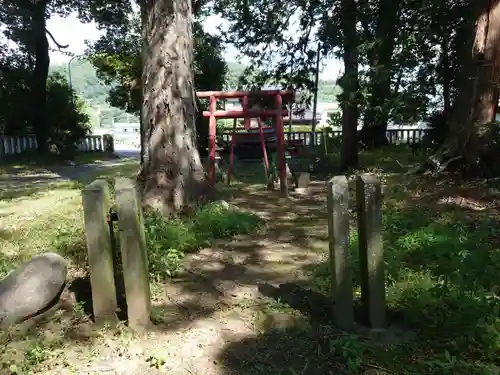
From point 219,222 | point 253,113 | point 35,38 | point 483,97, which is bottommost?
point 219,222

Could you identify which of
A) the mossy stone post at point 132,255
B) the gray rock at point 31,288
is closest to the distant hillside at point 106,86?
the mossy stone post at point 132,255

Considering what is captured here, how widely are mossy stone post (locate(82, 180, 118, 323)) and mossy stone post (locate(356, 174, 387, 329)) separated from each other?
1.68 meters

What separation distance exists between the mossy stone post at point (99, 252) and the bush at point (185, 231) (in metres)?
0.80

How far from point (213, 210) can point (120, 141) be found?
31.5 meters

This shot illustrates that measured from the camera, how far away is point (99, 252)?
3.12 metres

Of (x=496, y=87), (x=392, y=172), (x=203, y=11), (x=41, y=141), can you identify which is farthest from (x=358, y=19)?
(x=41, y=141)

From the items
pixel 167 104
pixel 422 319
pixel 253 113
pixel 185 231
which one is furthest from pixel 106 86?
pixel 422 319

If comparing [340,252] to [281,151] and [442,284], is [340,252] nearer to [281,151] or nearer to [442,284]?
[442,284]

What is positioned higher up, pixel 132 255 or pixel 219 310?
pixel 132 255

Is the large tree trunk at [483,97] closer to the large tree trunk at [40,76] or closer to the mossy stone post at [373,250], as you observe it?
the mossy stone post at [373,250]

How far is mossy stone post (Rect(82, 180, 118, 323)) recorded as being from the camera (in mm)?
3084

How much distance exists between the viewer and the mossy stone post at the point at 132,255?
9.96 feet

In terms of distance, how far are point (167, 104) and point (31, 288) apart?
3.32 metres

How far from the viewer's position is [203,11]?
21047 millimetres
